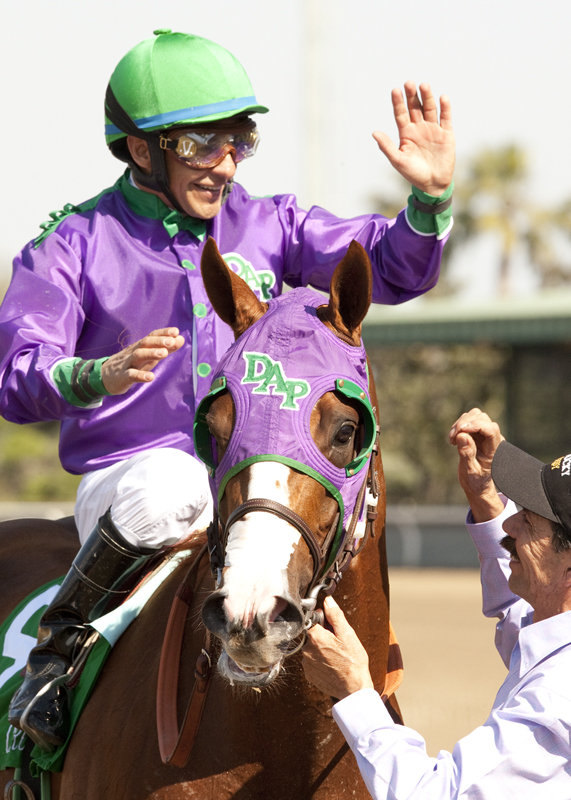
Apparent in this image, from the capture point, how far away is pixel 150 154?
11.4 feet

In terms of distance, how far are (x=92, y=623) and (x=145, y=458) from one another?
1.53 ft

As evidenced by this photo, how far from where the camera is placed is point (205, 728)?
2.78 meters

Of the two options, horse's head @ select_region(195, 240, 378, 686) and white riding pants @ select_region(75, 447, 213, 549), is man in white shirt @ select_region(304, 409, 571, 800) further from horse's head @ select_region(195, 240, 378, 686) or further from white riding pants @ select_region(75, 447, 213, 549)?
white riding pants @ select_region(75, 447, 213, 549)

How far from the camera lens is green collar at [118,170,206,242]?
354 cm

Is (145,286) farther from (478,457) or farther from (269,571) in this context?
(269,571)

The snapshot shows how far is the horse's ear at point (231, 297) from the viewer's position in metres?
2.79

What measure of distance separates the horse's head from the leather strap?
35 cm

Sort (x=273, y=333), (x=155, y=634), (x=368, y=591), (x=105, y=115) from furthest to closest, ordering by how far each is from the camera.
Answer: (x=105, y=115), (x=155, y=634), (x=368, y=591), (x=273, y=333)

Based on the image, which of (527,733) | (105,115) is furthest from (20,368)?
(527,733)

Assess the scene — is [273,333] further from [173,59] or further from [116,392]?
[173,59]

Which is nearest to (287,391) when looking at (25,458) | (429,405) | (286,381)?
(286,381)

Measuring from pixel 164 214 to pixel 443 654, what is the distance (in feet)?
26.6

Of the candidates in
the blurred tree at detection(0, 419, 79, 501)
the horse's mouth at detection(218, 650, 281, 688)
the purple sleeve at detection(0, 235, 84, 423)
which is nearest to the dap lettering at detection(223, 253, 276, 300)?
the purple sleeve at detection(0, 235, 84, 423)

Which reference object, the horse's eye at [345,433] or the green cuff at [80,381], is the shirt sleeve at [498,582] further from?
the green cuff at [80,381]
